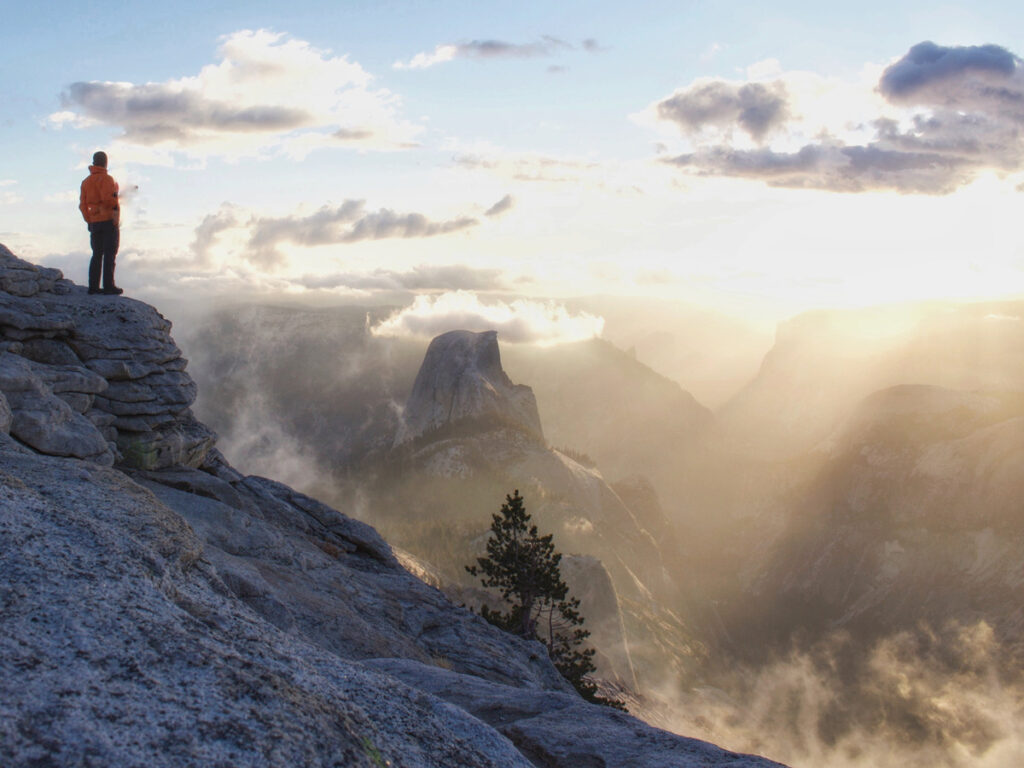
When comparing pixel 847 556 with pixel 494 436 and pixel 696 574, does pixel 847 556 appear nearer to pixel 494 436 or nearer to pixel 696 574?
pixel 696 574

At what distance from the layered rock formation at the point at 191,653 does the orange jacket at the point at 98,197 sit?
3726 millimetres

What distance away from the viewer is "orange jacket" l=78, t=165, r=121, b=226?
2403 cm

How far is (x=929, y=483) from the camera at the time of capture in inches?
7692

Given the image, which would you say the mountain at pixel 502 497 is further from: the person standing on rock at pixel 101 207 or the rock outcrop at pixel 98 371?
the person standing on rock at pixel 101 207

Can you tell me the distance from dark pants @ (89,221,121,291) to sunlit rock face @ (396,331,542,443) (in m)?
130

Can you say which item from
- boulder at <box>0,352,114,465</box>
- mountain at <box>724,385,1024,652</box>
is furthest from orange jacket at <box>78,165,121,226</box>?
mountain at <box>724,385,1024,652</box>

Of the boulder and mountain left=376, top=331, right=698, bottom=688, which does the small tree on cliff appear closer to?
the boulder

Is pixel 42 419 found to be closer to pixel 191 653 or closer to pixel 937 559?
pixel 191 653

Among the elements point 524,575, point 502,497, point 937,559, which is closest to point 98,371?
point 524,575

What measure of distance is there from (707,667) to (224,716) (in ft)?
415

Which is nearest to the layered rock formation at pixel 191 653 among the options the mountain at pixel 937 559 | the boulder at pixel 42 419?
the boulder at pixel 42 419

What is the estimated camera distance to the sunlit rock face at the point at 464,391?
162875mm

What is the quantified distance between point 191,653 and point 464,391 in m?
159

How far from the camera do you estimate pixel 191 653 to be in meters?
6.26
